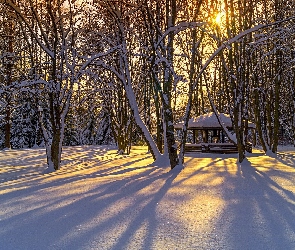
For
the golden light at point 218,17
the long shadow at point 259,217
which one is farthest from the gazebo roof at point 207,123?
the long shadow at point 259,217

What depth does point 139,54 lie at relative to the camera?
12.1 m

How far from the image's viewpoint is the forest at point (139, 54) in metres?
10.8

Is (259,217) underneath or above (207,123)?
underneath

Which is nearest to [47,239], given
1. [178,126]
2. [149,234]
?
[149,234]

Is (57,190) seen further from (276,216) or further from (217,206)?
(276,216)

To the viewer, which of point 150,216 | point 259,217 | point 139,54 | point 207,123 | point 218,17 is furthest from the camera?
point 207,123

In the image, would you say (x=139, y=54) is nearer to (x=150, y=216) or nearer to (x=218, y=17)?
(x=218, y=17)

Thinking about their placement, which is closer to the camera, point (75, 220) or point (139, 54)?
point (75, 220)

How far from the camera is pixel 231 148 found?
910 inches

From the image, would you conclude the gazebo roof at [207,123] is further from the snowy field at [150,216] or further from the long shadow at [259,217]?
the long shadow at [259,217]

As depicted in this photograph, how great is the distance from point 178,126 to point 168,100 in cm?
1498

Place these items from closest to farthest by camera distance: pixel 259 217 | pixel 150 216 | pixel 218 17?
pixel 259 217, pixel 150 216, pixel 218 17

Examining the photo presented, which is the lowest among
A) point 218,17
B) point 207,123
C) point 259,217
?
point 259,217

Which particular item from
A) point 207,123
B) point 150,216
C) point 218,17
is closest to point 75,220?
point 150,216
